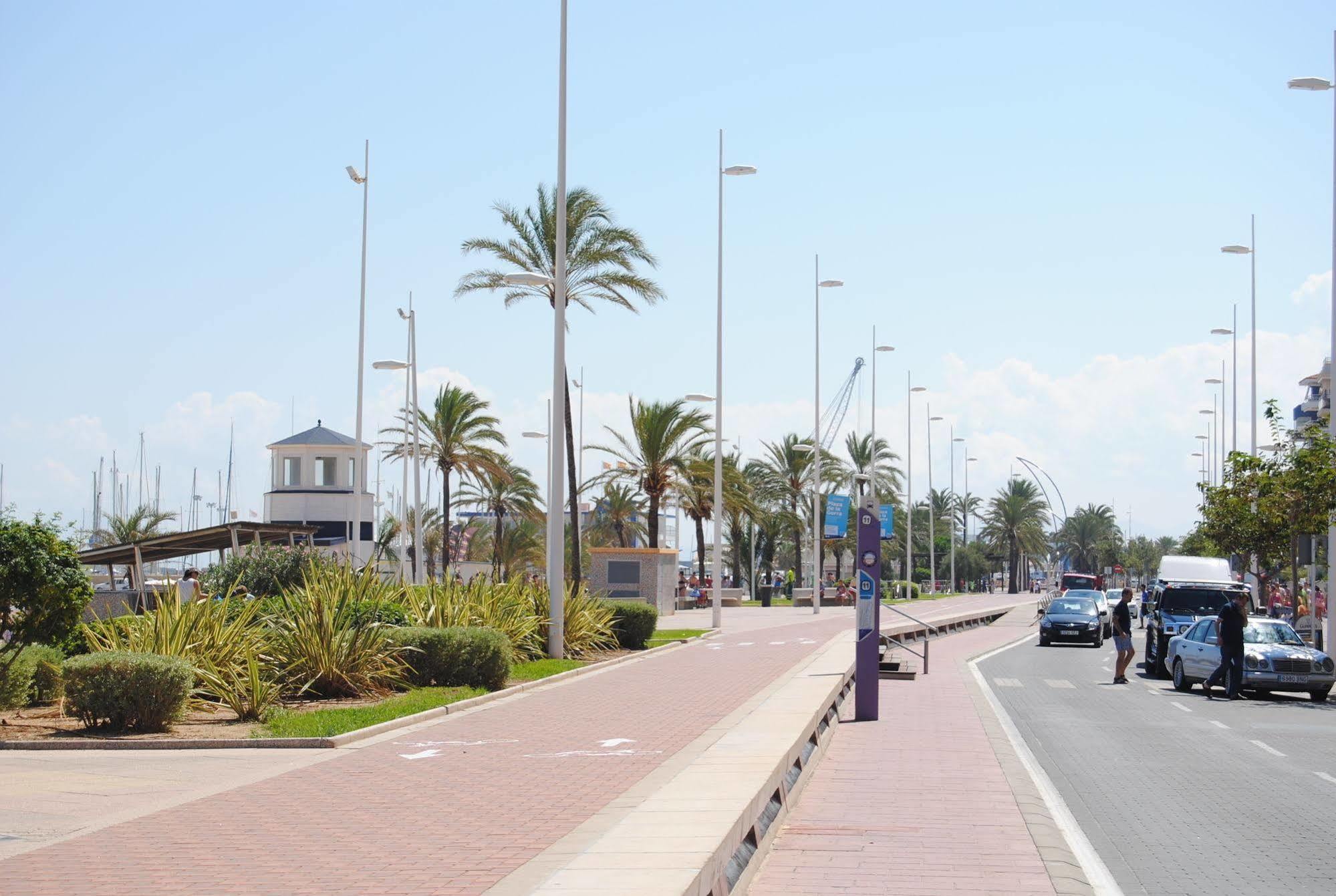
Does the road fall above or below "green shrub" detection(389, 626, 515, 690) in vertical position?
below

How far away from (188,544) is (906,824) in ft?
85.6

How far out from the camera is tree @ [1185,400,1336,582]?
25.6 m

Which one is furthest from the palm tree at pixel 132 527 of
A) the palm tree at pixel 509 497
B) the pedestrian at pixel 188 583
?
the pedestrian at pixel 188 583

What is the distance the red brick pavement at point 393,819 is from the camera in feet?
24.3

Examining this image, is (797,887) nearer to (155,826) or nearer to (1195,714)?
(155,826)

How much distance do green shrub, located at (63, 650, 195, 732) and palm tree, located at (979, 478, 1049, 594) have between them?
9918 cm

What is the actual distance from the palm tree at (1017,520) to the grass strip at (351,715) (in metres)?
94.9

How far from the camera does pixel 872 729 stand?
16359 millimetres

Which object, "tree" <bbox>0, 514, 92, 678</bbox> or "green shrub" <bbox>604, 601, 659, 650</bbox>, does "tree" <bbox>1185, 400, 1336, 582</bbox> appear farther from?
"tree" <bbox>0, 514, 92, 678</bbox>

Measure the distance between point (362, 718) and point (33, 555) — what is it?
3.77 meters

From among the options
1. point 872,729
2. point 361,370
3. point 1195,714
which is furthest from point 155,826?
point 361,370

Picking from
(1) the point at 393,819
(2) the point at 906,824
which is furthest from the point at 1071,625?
(1) the point at 393,819

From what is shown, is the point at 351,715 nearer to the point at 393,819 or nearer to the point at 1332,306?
the point at 393,819

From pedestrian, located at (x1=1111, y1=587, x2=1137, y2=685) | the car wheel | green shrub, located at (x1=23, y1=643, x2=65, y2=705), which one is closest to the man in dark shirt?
the car wheel
